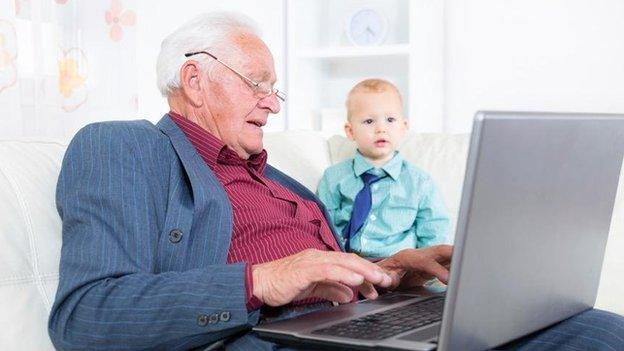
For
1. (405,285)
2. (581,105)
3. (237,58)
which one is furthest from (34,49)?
(581,105)

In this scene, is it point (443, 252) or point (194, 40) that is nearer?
point (443, 252)

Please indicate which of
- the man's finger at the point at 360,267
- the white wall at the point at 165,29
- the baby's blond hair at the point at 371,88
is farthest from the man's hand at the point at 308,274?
the white wall at the point at 165,29

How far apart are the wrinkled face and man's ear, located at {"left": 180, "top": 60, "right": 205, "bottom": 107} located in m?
0.02

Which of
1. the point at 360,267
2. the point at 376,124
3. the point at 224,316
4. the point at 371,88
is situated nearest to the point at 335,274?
the point at 360,267

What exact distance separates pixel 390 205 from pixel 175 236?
114 cm

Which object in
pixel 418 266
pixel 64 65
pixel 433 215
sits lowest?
pixel 433 215

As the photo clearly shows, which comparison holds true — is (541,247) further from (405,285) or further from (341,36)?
(341,36)

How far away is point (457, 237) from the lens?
96 centimetres

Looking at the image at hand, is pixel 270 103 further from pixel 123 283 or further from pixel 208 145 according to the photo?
pixel 123 283

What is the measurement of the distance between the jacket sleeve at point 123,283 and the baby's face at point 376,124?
3.98 ft

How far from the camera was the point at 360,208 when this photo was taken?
2424 mm

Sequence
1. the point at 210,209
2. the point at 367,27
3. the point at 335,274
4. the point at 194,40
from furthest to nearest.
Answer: the point at 367,27 < the point at 194,40 < the point at 210,209 < the point at 335,274

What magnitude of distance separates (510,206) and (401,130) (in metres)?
1.58

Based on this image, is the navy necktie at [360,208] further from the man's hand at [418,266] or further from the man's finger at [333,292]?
the man's finger at [333,292]
